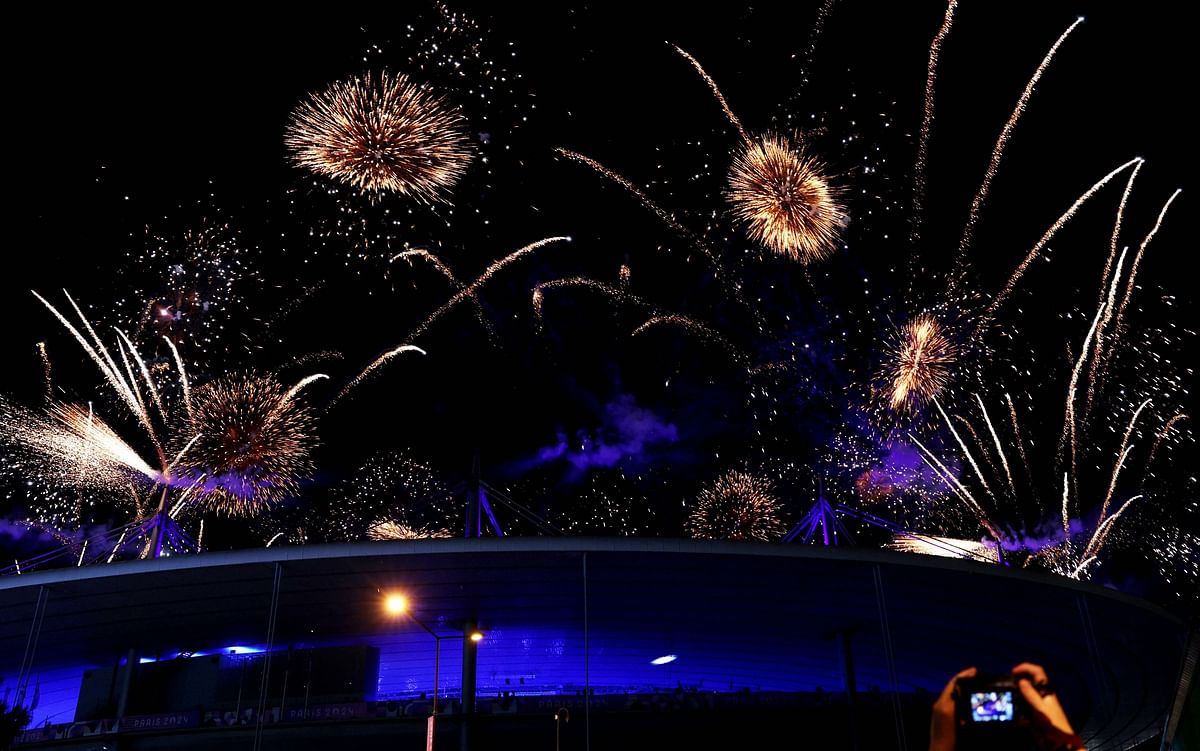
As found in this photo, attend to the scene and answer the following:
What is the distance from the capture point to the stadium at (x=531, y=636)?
27203 mm

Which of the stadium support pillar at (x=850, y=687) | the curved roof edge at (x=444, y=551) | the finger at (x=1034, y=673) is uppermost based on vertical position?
the curved roof edge at (x=444, y=551)

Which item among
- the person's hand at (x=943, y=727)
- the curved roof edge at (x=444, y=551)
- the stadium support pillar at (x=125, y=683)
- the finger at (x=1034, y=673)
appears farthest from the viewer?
the stadium support pillar at (x=125, y=683)

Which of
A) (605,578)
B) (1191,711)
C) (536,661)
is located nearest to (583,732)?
(605,578)

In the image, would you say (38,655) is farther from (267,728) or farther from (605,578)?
(605,578)

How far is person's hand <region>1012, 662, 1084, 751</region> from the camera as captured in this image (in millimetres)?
5016

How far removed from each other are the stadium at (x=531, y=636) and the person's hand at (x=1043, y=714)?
1999cm

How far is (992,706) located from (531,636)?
105 ft

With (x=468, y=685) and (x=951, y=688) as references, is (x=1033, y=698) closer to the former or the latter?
(x=951, y=688)

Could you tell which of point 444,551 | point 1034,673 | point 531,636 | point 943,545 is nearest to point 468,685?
point 531,636

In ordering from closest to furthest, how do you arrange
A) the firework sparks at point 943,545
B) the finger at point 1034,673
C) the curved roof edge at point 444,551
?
the finger at point 1034,673, the curved roof edge at point 444,551, the firework sparks at point 943,545

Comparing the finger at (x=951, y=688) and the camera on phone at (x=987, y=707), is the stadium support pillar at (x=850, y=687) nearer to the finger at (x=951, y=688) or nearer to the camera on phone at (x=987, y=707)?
the camera on phone at (x=987, y=707)

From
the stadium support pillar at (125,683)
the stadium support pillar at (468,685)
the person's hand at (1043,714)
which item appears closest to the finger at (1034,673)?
the person's hand at (1043,714)

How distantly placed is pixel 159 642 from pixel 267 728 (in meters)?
6.32

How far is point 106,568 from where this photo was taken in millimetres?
26312
